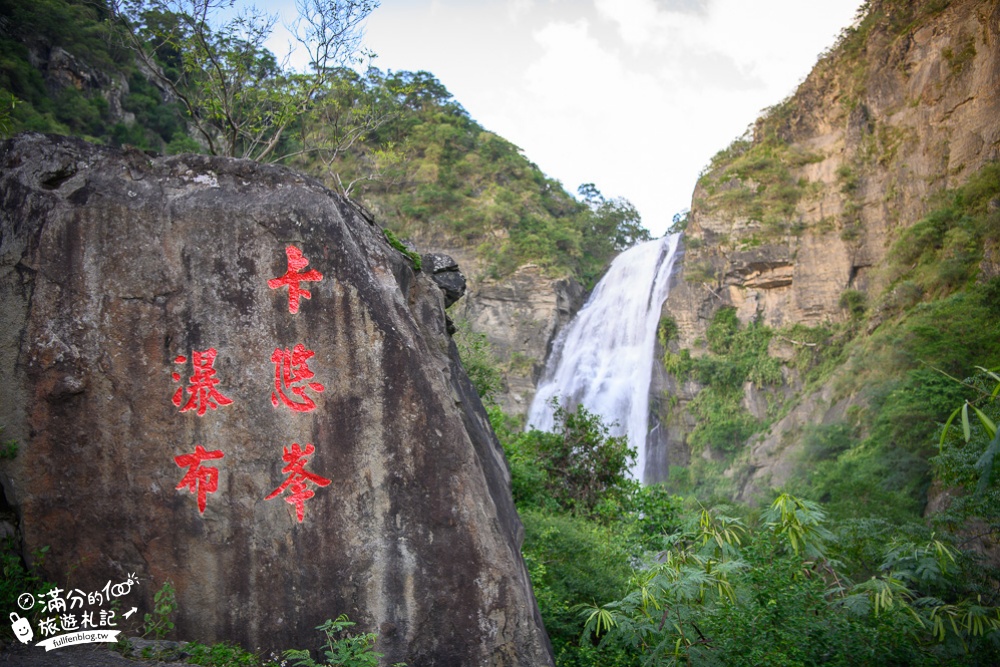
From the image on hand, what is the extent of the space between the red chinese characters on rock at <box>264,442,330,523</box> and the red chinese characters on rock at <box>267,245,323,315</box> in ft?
3.10

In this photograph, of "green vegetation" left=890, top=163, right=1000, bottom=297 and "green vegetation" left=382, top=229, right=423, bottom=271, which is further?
"green vegetation" left=890, top=163, right=1000, bottom=297

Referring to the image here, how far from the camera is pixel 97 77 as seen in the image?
21.3m

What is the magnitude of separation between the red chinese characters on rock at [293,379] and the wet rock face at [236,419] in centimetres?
1

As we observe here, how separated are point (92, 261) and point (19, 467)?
138cm

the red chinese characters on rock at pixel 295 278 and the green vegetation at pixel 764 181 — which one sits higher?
the green vegetation at pixel 764 181

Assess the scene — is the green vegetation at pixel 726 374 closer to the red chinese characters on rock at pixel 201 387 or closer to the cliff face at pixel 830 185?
the cliff face at pixel 830 185

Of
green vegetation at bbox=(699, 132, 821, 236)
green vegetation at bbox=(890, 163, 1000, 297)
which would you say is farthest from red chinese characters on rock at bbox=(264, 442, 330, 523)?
green vegetation at bbox=(699, 132, 821, 236)

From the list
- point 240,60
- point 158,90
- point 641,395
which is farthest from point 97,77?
point 641,395

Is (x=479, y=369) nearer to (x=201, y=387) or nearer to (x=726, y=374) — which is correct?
(x=201, y=387)

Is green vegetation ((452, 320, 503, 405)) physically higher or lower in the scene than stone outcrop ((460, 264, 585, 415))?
lower

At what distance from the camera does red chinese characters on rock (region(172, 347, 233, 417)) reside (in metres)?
4.38

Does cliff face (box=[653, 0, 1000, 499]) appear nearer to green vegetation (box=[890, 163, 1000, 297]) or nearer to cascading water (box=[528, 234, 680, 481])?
green vegetation (box=[890, 163, 1000, 297])

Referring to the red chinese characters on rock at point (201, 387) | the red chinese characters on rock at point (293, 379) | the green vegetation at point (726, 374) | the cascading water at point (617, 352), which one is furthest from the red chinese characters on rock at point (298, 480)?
the green vegetation at point (726, 374)

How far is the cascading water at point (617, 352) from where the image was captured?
2231cm
